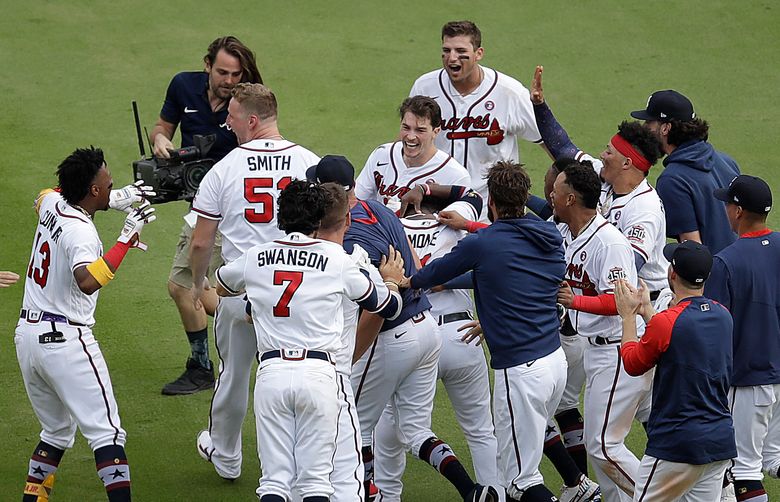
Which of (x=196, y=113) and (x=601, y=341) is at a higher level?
(x=196, y=113)

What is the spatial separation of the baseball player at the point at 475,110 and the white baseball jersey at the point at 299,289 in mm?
2368

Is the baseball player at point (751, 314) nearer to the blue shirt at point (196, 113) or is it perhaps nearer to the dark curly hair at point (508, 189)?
the dark curly hair at point (508, 189)

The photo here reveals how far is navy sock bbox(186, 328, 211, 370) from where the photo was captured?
7559 mm

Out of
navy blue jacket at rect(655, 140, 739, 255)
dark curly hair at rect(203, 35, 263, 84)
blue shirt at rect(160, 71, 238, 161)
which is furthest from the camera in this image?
blue shirt at rect(160, 71, 238, 161)

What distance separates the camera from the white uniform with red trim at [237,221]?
6.17 m

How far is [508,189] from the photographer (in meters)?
5.55

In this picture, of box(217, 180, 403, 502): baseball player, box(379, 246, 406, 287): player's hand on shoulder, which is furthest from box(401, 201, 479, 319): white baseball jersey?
box(217, 180, 403, 502): baseball player

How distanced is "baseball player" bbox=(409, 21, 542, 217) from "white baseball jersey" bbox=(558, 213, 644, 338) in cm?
151

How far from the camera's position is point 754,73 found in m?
12.3

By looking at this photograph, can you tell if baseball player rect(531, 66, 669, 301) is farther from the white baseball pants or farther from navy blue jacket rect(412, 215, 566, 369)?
the white baseball pants

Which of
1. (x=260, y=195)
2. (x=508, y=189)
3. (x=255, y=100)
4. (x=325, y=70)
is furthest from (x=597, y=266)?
(x=325, y=70)

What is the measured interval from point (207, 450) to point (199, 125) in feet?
6.81

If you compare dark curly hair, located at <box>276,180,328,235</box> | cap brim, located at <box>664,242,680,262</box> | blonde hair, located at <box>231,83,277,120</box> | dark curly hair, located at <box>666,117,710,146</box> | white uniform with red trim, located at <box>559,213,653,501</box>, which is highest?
blonde hair, located at <box>231,83,277,120</box>

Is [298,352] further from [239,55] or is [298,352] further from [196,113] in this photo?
[196,113]
